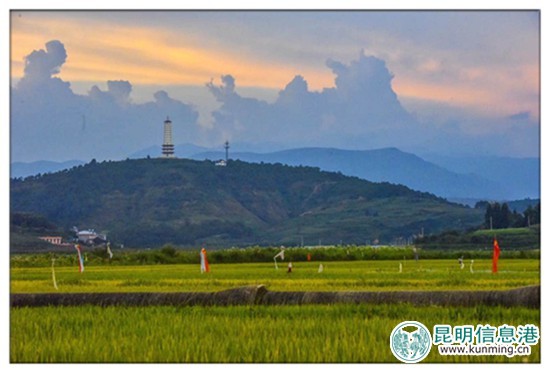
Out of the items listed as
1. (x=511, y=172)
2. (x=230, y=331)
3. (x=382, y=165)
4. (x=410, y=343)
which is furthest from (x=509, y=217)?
(x=382, y=165)

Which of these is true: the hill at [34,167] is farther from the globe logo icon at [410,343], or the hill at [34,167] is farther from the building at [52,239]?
the globe logo icon at [410,343]

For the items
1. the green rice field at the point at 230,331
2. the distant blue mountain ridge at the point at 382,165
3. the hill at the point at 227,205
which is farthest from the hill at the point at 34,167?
the green rice field at the point at 230,331

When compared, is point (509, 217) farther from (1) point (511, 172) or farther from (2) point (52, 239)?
(2) point (52, 239)

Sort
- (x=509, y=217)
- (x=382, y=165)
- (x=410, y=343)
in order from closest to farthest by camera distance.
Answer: (x=410, y=343) < (x=509, y=217) < (x=382, y=165)

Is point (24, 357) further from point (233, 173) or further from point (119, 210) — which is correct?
point (233, 173)

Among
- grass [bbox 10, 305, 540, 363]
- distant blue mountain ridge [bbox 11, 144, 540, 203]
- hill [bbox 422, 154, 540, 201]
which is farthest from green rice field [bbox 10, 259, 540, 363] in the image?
distant blue mountain ridge [bbox 11, 144, 540, 203]
